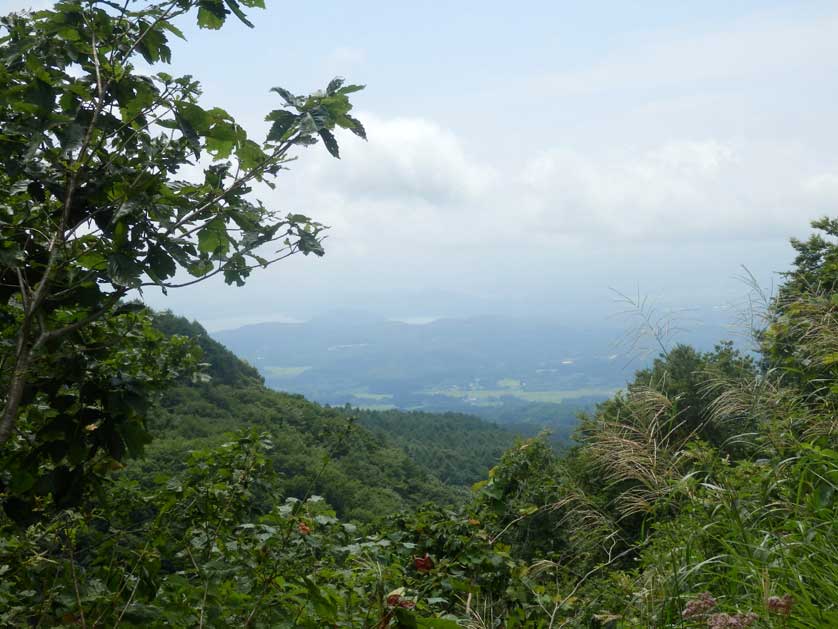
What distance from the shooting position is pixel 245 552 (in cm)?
230

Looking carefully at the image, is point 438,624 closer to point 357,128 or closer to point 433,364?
point 357,128

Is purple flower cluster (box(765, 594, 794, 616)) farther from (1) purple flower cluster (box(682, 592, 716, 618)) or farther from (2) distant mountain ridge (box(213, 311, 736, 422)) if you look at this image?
(2) distant mountain ridge (box(213, 311, 736, 422))

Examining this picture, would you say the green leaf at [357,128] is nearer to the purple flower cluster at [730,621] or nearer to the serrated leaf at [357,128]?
the serrated leaf at [357,128]

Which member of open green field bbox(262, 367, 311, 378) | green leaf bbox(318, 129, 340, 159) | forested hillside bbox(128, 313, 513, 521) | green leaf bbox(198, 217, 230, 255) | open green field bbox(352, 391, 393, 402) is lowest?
open green field bbox(352, 391, 393, 402)

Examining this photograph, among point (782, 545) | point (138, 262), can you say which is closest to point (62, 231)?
point (138, 262)

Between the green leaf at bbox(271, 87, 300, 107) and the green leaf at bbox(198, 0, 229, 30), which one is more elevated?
the green leaf at bbox(198, 0, 229, 30)

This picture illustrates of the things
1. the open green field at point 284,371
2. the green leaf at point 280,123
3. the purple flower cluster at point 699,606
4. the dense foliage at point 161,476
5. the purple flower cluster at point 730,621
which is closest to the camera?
the purple flower cluster at point 730,621

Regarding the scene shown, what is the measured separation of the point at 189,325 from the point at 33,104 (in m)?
33.0

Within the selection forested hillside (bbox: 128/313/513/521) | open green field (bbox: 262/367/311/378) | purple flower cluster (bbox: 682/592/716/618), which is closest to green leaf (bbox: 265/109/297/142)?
forested hillside (bbox: 128/313/513/521)

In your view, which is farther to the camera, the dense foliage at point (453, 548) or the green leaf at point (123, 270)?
the dense foliage at point (453, 548)

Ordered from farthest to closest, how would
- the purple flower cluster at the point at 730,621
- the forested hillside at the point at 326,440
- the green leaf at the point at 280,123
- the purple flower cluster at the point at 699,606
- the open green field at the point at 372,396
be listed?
the open green field at the point at 372,396, the forested hillside at the point at 326,440, the green leaf at the point at 280,123, the purple flower cluster at the point at 699,606, the purple flower cluster at the point at 730,621

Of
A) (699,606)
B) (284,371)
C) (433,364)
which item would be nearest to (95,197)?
(699,606)

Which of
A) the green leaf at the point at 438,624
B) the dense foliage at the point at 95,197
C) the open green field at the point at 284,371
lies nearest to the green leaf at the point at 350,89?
the dense foliage at the point at 95,197

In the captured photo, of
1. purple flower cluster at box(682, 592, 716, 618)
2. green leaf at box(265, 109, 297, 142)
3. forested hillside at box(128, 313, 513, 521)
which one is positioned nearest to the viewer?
purple flower cluster at box(682, 592, 716, 618)
